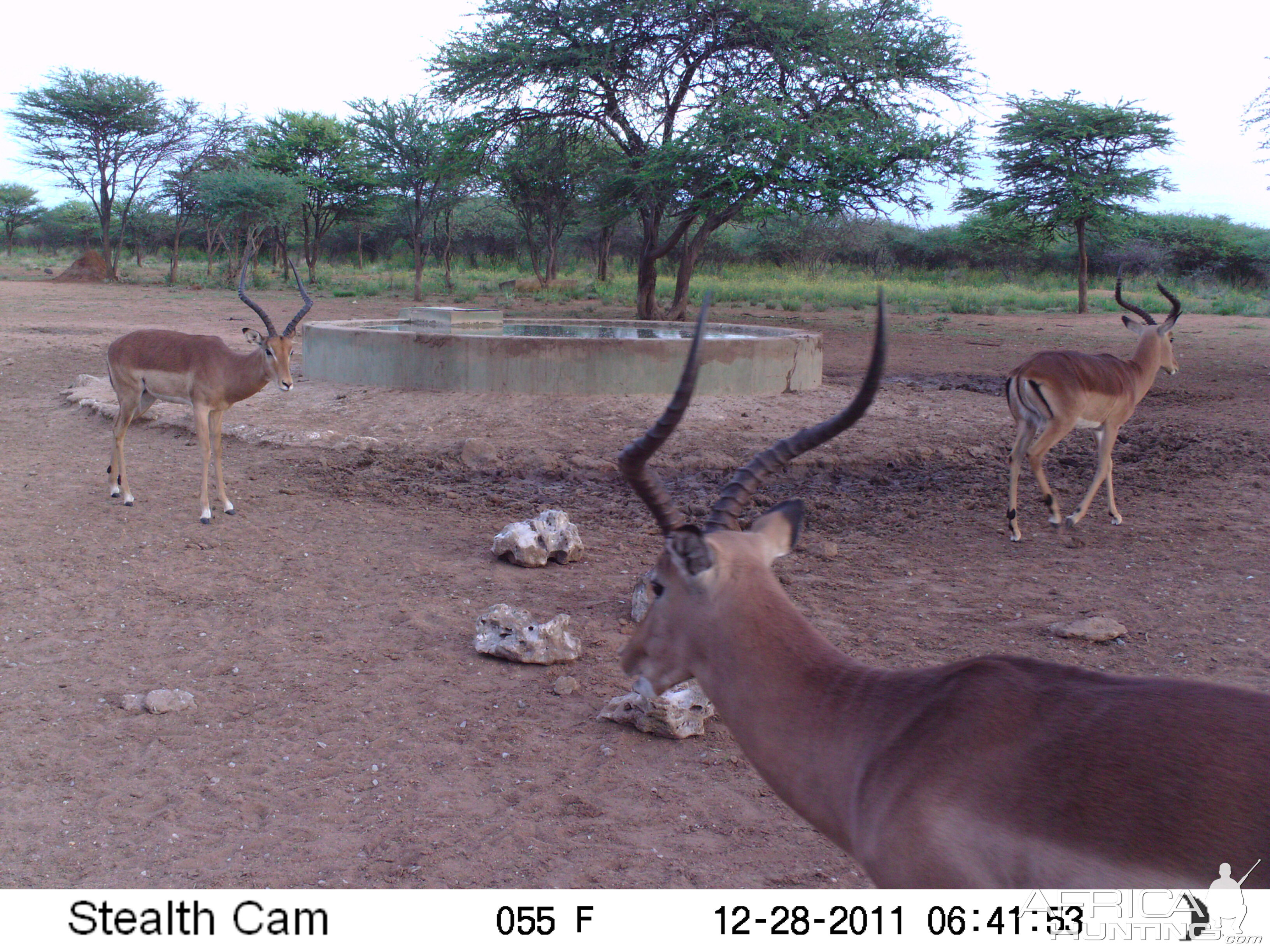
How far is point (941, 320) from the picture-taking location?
899 inches

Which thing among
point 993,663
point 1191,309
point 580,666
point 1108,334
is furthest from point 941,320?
point 993,663

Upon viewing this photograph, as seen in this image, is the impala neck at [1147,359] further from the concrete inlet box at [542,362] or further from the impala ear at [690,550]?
the impala ear at [690,550]

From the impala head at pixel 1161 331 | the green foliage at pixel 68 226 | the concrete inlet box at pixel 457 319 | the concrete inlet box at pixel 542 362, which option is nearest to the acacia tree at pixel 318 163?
the green foliage at pixel 68 226

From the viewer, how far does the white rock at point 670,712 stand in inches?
157

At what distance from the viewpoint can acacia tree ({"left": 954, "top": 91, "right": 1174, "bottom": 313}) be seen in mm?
25172

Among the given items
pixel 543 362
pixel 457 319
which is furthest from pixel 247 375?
pixel 457 319

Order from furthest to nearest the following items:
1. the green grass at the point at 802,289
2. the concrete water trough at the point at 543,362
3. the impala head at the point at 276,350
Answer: the green grass at the point at 802,289, the concrete water trough at the point at 543,362, the impala head at the point at 276,350

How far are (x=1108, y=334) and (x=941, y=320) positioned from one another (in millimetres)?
3668

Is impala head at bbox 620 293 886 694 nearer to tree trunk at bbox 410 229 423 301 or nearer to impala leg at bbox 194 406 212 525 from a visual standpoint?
impala leg at bbox 194 406 212 525

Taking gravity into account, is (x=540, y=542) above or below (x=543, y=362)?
below

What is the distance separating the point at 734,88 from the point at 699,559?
61.5 feet

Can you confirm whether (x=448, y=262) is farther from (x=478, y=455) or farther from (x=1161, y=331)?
→ (x=1161, y=331)

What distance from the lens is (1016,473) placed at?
697cm

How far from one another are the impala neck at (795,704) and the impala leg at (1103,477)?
5.37 m
